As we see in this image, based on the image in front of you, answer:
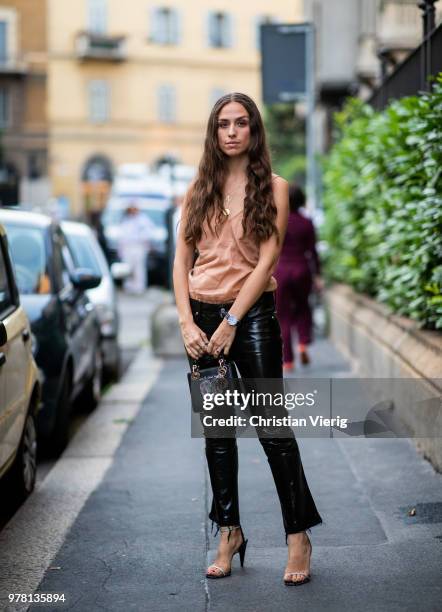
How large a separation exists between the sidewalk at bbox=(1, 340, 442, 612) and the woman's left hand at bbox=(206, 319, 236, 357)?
0.96 m

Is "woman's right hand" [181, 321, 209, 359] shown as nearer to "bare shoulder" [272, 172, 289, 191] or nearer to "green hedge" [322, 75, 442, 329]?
"bare shoulder" [272, 172, 289, 191]

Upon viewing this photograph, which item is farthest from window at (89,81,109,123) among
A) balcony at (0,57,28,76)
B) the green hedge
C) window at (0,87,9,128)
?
the green hedge

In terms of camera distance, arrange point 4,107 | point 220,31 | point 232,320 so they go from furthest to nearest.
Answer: point 4,107 < point 220,31 < point 232,320

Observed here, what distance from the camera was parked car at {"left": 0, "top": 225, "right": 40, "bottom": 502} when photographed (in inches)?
228

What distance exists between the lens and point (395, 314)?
9.16m

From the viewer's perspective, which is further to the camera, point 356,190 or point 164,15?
point 164,15

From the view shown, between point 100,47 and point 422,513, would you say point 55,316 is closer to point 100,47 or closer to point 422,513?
point 422,513

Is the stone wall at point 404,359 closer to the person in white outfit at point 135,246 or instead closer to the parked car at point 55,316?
the parked car at point 55,316

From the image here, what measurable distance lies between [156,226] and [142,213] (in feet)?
1.66

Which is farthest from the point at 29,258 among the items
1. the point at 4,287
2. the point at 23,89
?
the point at 23,89

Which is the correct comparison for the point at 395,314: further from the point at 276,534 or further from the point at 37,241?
the point at 276,534

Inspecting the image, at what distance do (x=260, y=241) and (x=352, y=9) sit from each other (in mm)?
20708

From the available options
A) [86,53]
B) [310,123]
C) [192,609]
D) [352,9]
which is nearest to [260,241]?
[192,609]

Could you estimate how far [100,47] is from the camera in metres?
58.4
